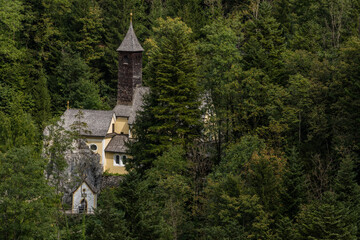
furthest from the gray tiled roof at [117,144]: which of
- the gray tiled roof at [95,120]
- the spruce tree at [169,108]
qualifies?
the spruce tree at [169,108]

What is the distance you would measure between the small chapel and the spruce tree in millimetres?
11276

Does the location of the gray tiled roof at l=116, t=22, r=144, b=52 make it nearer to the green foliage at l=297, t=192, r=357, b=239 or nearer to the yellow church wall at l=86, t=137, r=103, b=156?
the yellow church wall at l=86, t=137, r=103, b=156

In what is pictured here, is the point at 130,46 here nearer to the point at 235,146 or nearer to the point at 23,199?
the point at 235,146

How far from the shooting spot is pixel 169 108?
43.4 m

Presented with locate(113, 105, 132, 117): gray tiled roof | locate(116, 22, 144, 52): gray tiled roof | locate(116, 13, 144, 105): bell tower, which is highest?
locate(116, 22, 144, 52): gray tiled roof

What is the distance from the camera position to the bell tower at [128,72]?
59.3m

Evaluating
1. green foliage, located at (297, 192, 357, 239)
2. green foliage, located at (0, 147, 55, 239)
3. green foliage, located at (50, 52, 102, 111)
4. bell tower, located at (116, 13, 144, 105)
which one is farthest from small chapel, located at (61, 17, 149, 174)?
green foliage, located at (297, 192, 357, 239)

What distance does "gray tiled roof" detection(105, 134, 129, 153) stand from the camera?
185 ft

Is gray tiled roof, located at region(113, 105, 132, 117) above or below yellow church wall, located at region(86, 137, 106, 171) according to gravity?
above

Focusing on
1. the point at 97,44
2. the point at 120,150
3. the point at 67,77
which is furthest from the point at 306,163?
the point at 97,44

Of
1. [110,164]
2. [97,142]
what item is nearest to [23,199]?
[110,164]

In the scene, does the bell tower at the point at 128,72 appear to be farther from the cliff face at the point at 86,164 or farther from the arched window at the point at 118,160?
the cliff face at the point at 86,164

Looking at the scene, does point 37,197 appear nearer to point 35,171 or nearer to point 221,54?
point 35,171

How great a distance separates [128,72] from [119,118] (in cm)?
458
